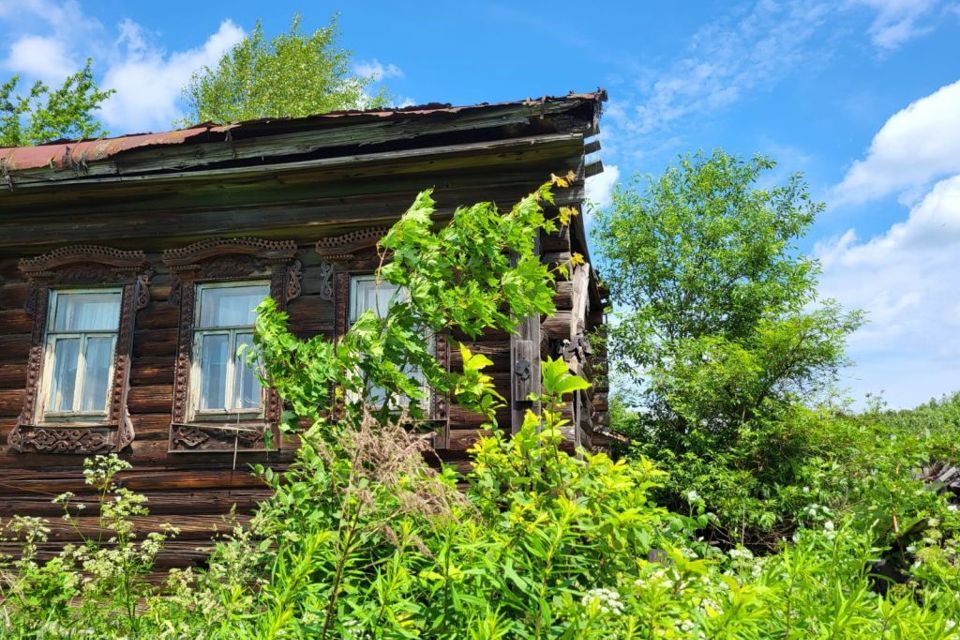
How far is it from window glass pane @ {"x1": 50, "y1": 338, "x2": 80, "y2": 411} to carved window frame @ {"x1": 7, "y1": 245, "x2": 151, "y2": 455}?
120 mm

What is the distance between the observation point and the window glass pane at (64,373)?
757 centimetres

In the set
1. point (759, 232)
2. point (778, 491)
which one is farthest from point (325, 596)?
point (759, 232)

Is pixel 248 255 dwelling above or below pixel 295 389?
above

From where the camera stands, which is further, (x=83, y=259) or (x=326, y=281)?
(x=83, y=259)

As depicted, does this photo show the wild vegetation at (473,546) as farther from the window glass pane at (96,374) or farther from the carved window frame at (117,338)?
the window glass pane at (96,374)

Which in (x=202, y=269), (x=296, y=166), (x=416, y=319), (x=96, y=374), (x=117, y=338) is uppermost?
(x=296, y=166)

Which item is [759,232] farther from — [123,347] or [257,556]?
[257,556]

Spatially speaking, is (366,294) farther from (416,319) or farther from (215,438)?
(416,319)

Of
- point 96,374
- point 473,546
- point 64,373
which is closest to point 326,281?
point 96,374

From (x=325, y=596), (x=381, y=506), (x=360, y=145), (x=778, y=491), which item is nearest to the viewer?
(x=325, y=596)

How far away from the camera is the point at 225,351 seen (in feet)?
24.3

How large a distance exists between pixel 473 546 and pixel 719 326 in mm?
13669

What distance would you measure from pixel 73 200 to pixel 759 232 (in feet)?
43.2

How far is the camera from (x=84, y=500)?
7.29 m
